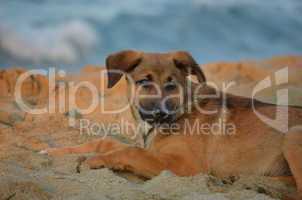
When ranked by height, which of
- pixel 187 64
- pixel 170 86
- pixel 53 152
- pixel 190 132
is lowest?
pixel 53 152

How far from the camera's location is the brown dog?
4.92m

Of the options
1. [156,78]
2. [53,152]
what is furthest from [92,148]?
[156,78]

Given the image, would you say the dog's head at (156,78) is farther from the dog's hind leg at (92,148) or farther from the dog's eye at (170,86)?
the dog's hind leg at (92,148)

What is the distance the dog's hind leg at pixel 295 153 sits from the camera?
177 inches

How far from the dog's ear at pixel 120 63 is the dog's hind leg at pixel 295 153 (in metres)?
2.10

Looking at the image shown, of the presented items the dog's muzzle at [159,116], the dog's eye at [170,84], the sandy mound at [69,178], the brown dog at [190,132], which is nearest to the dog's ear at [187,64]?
the brown dog at [190,132]

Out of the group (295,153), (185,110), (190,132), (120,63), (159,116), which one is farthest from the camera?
(120,63)

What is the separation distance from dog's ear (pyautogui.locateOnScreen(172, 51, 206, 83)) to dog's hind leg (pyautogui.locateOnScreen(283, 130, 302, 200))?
1.56m

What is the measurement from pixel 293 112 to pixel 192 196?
77.8 inches

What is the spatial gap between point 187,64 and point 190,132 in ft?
3.13

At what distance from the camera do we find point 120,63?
5953 millimetres

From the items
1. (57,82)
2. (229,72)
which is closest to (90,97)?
(57,82)

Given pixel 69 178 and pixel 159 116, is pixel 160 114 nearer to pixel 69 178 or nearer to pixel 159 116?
pixel 159 116

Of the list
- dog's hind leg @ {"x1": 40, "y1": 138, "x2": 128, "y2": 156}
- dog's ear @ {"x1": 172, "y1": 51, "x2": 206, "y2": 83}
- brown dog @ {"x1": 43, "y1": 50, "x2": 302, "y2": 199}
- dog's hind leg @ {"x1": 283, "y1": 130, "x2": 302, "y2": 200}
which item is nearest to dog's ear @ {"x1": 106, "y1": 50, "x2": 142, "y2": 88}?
brown dog @ {"x1": 43, "y1": 50, "x2": 302, "y2": 199}
